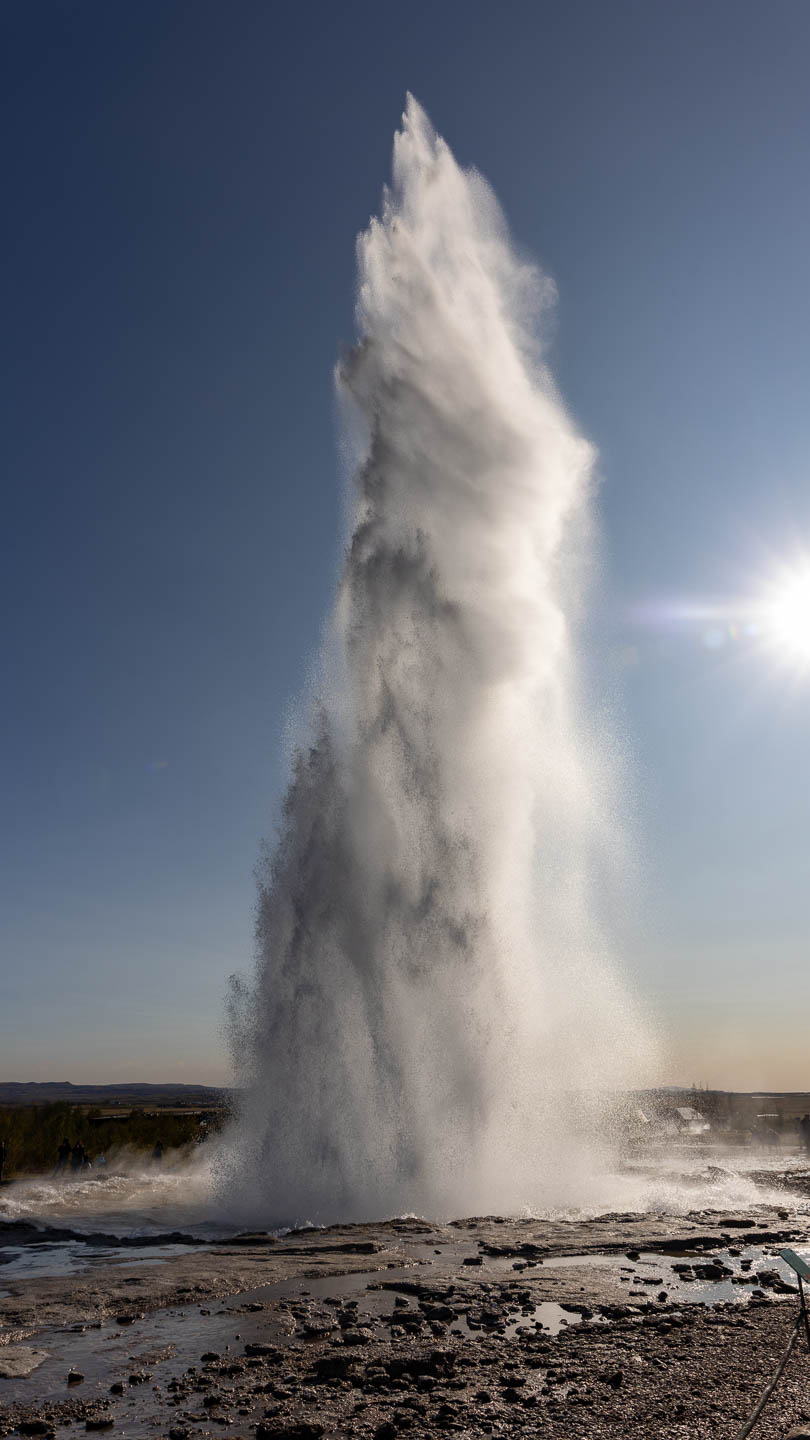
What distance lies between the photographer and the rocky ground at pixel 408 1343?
31.6 feet

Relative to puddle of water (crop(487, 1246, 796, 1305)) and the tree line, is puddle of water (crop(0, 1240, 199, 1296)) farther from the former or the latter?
the tree line

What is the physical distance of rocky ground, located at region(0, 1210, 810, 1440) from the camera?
962 cm

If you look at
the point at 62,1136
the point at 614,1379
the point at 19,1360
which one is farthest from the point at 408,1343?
the point at 62,1136

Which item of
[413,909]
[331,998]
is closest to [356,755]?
[413,909]

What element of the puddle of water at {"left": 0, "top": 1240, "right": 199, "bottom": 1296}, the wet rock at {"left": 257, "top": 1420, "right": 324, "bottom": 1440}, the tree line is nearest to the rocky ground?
the wet rock at {"left": 257, "top": 1420, "right": 324, "bottom": 1440}

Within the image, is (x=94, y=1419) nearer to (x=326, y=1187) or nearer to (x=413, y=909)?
(x=326, y=1187)

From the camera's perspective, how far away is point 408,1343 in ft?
40.7

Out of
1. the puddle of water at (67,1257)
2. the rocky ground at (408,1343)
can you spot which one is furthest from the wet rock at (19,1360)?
the puddle of water at (67,1257)

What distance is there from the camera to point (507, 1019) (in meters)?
29.5

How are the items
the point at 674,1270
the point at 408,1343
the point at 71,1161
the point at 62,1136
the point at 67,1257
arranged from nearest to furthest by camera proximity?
1. the point at 408,1343
2. the point at 674,1270
3. the point at 67,1257
4. the point at 71,1161
5. the point at 62,1136

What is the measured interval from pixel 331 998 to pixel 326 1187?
17.6 ft

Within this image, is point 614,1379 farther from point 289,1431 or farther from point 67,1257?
point 67,1257

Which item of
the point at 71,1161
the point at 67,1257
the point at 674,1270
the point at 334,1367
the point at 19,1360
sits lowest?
the point at 71,1161

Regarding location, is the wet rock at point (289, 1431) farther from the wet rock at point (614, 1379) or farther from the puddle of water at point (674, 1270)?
the puddle of water at point (674, 1270)
